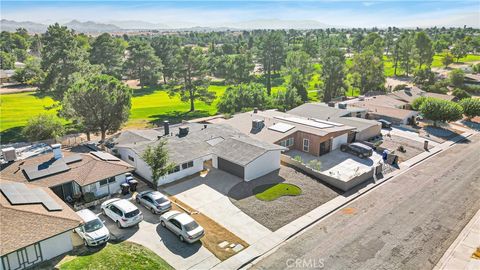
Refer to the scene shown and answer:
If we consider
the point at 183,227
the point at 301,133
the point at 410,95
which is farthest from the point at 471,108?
the point at 183,227

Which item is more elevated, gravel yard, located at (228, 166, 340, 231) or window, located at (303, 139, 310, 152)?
window, located at (303, 139, 310, 152)

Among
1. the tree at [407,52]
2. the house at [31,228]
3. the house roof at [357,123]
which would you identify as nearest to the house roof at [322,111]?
the house roof at [357,123]

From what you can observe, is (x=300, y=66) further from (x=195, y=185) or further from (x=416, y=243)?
(x=416, y=243)

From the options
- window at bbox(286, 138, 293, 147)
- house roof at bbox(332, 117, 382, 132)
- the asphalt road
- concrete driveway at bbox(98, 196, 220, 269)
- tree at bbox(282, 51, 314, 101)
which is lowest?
the asphalt road

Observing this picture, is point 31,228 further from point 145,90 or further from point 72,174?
point 145,90

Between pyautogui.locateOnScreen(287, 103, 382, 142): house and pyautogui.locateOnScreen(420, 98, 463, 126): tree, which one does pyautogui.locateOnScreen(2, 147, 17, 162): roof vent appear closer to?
pyautogui.locateOnScreen(287, 103, 382, 142): house

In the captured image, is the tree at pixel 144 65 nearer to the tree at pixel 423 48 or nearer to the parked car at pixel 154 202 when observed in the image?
the parked car at pixel 154 202

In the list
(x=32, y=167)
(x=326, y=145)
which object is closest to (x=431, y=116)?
(x=326, y=145)

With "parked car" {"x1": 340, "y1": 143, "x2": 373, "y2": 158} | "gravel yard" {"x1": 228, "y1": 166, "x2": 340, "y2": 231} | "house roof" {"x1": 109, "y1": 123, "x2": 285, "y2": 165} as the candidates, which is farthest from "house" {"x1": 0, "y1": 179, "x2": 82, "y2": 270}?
"parked car" {"x1": 340, "y1": 143, "x2": 373, "y2": 158}
